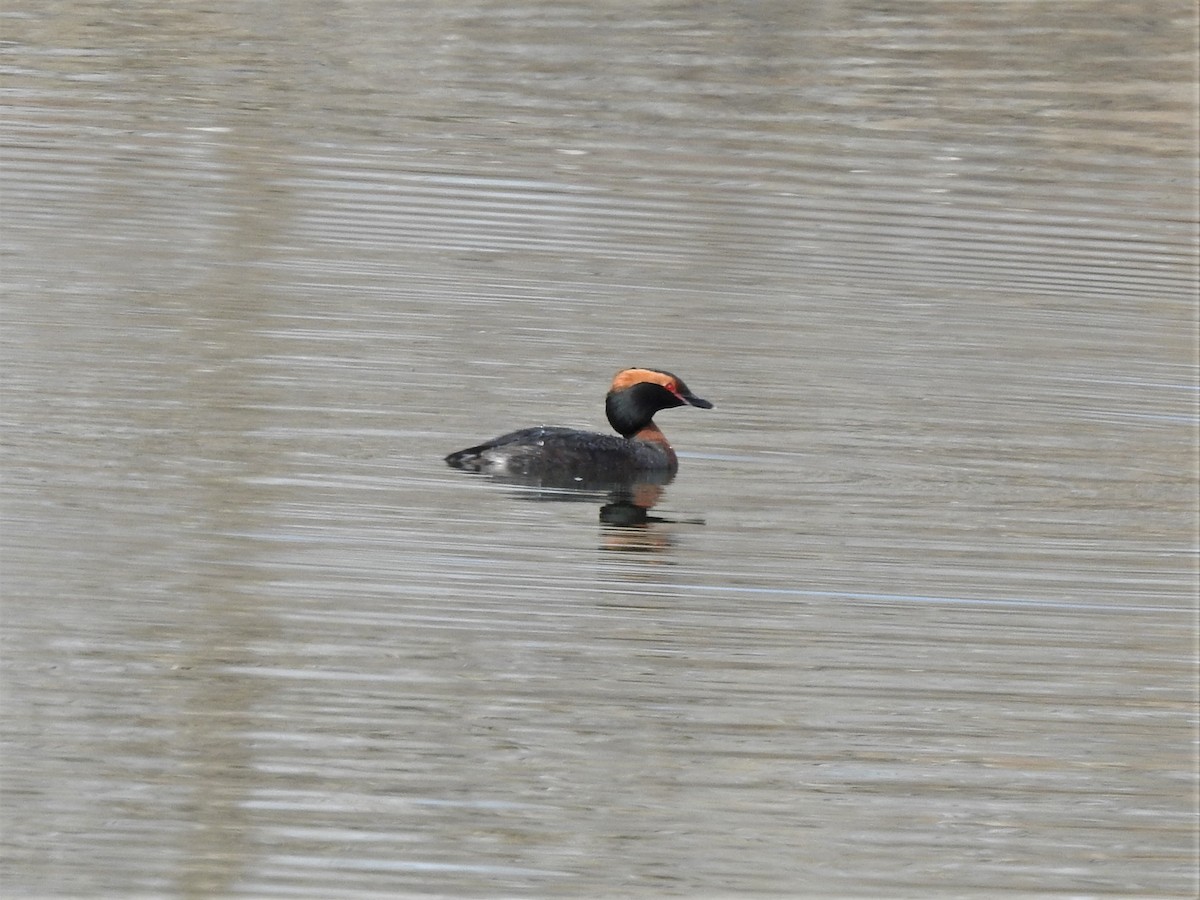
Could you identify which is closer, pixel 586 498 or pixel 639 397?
pixel 586 498

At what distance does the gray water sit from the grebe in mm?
233

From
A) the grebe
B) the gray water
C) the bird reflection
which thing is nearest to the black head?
the grebe

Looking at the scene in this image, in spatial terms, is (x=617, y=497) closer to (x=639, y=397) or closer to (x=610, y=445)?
(x=610, y=445)

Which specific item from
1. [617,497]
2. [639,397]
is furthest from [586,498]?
[639,397]

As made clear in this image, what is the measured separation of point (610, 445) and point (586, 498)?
13.9 inches

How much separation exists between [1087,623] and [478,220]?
26.8 feet

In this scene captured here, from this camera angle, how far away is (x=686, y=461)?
12070mm

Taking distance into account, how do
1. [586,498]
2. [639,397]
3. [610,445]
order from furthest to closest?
[639,397] < [610,445] < [586,498]

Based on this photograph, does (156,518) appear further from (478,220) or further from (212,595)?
(478,220)

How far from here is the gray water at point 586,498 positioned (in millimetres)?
7418

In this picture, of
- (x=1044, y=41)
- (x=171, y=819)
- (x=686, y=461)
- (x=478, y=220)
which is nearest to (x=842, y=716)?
(x=171, y=819)

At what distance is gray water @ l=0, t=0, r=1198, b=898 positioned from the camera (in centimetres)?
742

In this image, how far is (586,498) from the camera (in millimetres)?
11328

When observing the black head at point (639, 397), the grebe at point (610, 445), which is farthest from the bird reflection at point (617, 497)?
the black head at point (639, 397)
